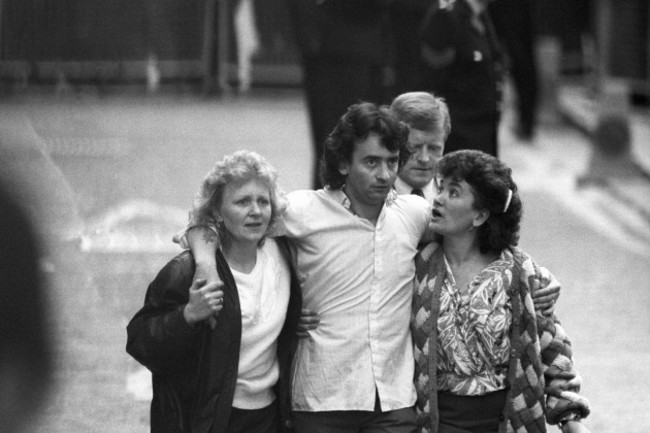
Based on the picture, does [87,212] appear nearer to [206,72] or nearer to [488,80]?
[488,80]

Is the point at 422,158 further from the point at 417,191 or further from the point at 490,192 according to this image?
the point at 490,192

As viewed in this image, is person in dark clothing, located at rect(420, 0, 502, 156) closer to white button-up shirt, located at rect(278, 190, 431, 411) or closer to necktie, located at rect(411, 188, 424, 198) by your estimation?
necktie, located at rect(411, 188, 424, 198)

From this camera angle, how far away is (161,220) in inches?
445

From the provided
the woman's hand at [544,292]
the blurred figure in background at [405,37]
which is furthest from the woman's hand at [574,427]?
the blurred figure in background at [405,37]

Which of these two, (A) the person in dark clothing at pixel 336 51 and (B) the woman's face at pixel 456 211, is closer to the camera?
(B) the woman's face at pixel 456 211

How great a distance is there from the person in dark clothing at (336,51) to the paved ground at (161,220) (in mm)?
1556

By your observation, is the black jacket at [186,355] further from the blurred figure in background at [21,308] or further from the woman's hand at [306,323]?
the blurred figure in background at [21,308]

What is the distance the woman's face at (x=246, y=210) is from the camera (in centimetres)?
457

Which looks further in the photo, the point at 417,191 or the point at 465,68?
the point at 465,68

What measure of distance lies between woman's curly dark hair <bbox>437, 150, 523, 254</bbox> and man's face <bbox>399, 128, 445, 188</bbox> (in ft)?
1.73

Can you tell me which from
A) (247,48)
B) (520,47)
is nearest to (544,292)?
(520,47)

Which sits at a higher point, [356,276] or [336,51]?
[336,51]

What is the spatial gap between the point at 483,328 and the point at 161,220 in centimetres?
700

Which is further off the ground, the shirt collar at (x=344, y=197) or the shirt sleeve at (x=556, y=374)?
the shirt collar at (x=344, y=197)
